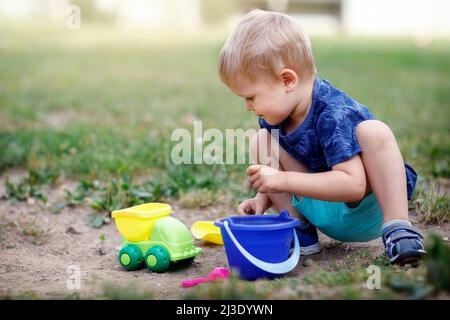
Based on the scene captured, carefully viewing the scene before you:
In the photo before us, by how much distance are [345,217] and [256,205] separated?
1.38 feet

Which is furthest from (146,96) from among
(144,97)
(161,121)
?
(161,121)

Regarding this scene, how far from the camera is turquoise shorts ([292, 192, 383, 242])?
2.63 m

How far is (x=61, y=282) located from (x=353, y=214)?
1170mm

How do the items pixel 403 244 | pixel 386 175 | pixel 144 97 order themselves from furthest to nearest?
pixel 144 97 → pixel 386 175 → pixel 403 244

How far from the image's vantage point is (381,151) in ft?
8.10

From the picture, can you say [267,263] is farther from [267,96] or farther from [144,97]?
[144,97]

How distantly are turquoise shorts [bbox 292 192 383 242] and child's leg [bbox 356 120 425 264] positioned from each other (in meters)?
0.13

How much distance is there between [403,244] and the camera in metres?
2.35

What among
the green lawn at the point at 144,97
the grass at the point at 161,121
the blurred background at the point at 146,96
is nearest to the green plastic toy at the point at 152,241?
the grass at the point at 161,121

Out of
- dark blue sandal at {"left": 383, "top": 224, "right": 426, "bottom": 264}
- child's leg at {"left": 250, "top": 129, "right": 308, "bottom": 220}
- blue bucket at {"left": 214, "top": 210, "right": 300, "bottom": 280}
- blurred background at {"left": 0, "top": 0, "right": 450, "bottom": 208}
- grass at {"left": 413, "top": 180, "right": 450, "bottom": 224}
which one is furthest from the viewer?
blurred background at {"left": 0, "top": 0, "right": 450, "bottom": 208}

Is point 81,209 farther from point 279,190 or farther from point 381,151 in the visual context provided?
point 381,151

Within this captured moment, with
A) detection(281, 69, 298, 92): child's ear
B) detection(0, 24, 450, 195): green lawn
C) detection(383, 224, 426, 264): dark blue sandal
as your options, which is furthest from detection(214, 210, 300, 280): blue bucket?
detection(0, 24, 450, 195): green lawn

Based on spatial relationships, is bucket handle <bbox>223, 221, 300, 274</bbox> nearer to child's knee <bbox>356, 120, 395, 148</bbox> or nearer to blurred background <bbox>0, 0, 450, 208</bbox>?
child's knee <bbox>356, 120, 395, 148</bbox>

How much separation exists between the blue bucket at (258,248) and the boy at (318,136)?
151 millimetres
